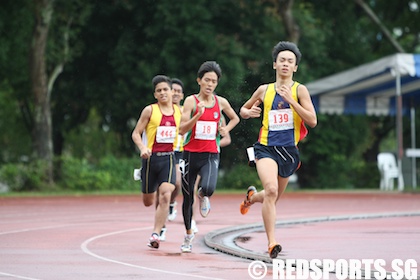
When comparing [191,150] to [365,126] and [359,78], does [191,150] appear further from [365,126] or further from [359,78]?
[365,126]

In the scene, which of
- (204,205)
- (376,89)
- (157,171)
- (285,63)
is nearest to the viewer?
(285,63)

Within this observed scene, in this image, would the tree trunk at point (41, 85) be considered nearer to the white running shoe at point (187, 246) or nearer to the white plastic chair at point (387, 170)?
the white plastic chair at point (387, 170)

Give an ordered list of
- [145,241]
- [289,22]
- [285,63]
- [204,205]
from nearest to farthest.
Result: [285,63]
[204,205]
[145,241]
[289,22]

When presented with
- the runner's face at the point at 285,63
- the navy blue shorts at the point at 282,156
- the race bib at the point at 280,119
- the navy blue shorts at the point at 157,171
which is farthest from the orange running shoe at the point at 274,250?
the navy blue shorts at the point at 157,171

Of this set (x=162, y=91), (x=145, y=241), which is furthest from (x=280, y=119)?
(x=145, y=241)

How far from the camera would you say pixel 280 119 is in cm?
1201

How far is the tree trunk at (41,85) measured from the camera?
113 feet

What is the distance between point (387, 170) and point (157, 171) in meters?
23.1

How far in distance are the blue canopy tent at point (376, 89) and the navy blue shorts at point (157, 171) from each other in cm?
1673

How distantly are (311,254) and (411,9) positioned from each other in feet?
115

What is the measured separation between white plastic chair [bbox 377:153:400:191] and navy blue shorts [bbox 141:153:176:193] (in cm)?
2246

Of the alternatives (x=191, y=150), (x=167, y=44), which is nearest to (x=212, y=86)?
(x=191, y=150)

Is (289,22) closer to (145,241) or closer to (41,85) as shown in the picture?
(41,85)

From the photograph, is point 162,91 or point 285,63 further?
point 162,91
